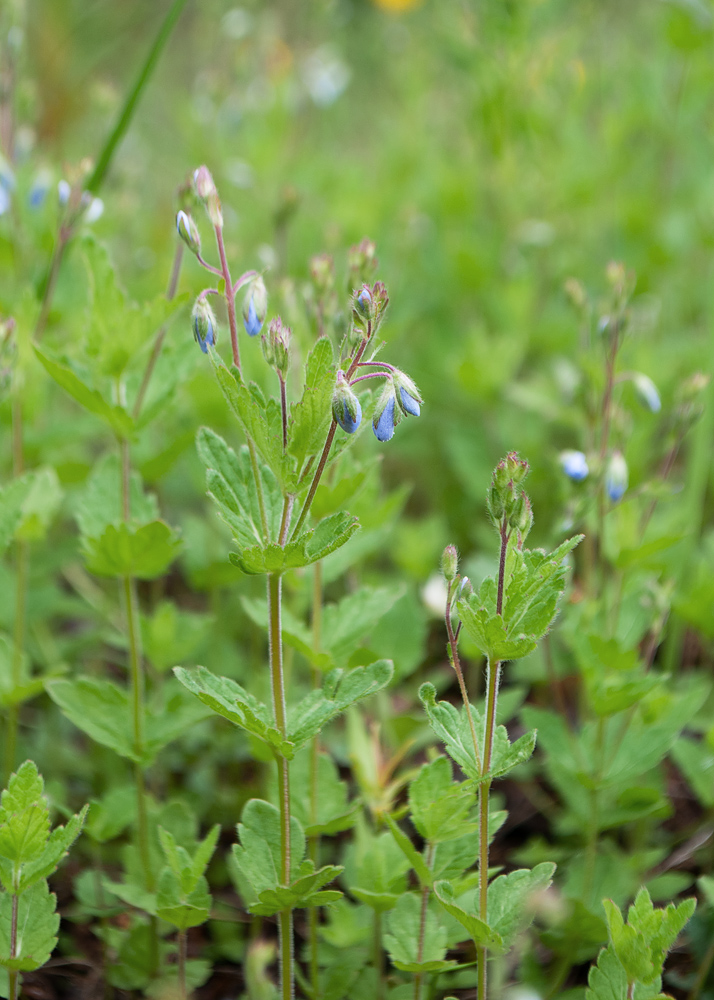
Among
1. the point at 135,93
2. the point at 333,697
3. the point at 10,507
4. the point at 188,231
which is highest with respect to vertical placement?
the point at 135,93

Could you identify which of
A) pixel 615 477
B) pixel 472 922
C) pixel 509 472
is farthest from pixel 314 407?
pixel 615 477

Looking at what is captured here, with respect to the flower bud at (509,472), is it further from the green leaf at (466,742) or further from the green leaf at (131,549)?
the green leaf at (131,549)

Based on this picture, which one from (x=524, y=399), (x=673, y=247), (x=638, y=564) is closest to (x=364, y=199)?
(x=673, y=247)

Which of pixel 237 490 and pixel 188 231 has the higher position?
pixel 188 231

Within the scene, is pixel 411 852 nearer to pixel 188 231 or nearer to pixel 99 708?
pixel 99 708

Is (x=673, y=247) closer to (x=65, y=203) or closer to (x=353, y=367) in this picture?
(x=65, y=203)

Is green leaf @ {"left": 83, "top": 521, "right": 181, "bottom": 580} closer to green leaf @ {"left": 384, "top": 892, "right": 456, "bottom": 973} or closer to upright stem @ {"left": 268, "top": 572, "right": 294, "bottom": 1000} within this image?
upright stem @ {"left": 268, "top": 572, "right": 294, "bottom": 1000}
